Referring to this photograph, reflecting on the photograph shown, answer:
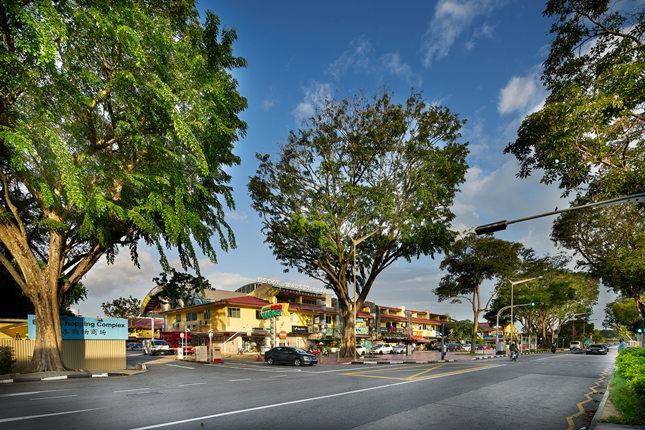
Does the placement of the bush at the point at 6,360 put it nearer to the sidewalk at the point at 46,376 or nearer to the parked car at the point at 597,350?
the sidewalk at the point at 46,376

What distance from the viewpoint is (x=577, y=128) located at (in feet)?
45.1

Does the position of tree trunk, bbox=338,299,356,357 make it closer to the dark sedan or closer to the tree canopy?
the dark sedan

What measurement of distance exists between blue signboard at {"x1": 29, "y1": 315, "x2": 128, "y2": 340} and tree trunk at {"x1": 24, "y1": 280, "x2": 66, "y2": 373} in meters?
1.84

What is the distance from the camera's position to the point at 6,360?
1827 centimetres

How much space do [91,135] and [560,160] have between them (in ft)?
69.5

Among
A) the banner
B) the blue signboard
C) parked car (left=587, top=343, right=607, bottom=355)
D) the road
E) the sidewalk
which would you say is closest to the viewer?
the road

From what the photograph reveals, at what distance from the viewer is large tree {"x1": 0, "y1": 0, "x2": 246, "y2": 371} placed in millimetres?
13680

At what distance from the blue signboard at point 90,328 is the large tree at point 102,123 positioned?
77.9 inches

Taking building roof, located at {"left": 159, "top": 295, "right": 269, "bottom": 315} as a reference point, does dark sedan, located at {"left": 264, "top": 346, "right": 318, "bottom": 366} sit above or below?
below

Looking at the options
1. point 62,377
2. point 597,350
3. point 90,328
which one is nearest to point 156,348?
point 90,328

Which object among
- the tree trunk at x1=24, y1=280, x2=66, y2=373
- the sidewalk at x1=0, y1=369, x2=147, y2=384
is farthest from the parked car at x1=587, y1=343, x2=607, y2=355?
the tree trunk at x1=24, y1=280, x2=66, y2=373

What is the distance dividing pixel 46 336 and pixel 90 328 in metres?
3.68

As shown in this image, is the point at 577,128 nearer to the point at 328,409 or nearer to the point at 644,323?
the point at 328,409

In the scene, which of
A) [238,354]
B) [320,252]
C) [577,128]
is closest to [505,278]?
[320,252]
